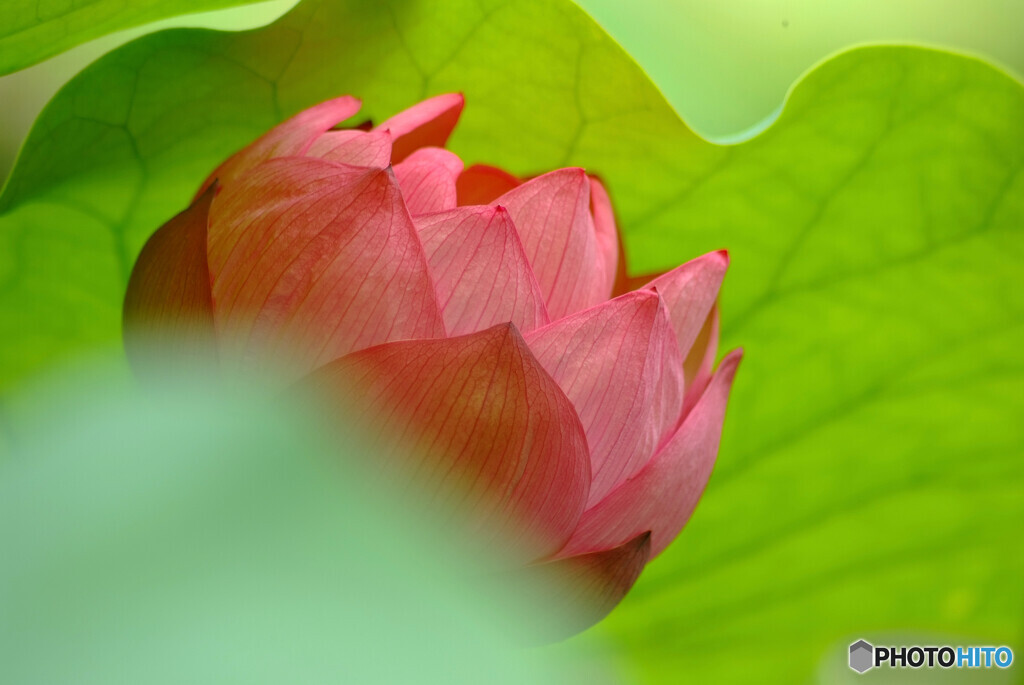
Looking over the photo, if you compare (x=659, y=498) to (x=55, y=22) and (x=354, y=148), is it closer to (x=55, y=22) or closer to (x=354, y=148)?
(x=354, y=148)

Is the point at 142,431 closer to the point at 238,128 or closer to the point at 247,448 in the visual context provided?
the point at 247,448

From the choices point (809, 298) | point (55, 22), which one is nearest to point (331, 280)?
point (55, 22)

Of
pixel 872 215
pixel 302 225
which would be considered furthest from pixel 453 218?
pixel 872 215

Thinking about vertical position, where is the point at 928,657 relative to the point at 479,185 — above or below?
below

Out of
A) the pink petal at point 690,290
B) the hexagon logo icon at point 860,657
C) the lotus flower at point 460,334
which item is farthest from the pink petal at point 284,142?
the hexagon logo icon at point 860,657

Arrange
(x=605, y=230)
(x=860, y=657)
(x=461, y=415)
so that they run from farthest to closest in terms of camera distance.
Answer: (x=860, y=657), (x=605, y=230), (x=461, y=415)

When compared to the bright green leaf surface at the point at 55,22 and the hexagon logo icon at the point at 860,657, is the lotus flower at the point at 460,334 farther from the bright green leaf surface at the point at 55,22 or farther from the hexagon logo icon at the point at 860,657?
the hexagon logo icon at the point at 860,657

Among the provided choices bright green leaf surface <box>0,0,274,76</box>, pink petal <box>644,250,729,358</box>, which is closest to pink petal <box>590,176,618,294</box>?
pink petal <box>644,250,729,358</box>
